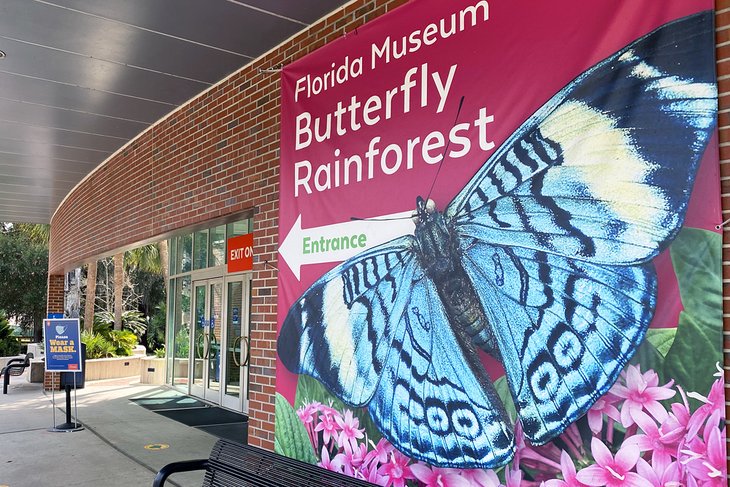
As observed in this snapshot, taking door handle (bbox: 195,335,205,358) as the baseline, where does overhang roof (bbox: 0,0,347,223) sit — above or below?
above

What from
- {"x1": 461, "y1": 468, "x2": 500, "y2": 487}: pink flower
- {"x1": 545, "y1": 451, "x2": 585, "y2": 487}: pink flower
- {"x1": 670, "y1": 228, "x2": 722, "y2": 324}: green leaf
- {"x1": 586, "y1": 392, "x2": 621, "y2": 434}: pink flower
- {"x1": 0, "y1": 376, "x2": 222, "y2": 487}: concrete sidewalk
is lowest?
{"x1": 0, "y1": 376, "x2": 222, "y2": 487}: concrete sidewalk

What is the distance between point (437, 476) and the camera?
3.27 m

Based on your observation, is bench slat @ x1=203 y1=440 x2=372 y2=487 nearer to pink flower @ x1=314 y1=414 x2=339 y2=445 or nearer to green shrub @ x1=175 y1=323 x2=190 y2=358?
pink flower @ x1=314 y1=414 x2=339 y2=445

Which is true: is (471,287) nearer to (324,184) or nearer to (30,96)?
(324,184)

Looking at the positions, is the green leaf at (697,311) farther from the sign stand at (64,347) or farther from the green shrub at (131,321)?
the green shrub at (131,321)

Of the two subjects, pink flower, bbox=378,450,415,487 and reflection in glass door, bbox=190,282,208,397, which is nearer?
pink flower, bbox=378,450,415,487

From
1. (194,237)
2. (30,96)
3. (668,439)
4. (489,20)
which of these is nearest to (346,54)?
(489,20)

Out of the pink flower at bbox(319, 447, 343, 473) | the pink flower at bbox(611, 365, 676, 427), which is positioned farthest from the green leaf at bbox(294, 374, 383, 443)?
the pink flower at bbox(611, 365, 676, 427)

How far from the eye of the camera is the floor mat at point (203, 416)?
374 inches

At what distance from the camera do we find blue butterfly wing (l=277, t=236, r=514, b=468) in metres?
3.12

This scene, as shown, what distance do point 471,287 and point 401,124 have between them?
109cm

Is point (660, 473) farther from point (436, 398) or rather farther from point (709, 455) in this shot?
point (436, 398)

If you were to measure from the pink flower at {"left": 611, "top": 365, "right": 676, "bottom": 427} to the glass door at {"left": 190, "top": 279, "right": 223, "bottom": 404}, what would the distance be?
396 inches

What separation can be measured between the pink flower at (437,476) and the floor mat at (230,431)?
5085mm
